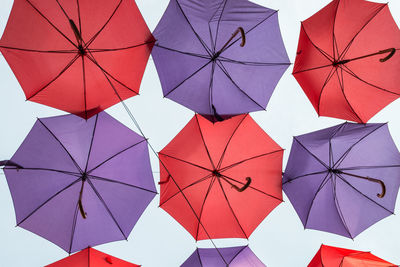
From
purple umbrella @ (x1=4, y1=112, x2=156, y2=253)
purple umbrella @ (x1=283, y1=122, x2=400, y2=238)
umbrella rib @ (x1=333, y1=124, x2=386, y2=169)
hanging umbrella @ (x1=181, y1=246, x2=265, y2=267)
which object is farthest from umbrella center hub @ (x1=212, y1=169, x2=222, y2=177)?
umbrella rib @ (x1=333, y1=124, x2=386, y2=169)

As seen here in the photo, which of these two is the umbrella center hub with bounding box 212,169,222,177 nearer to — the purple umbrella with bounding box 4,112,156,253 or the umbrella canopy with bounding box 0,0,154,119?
the purple umbrella with bounding box 4,112,156,253

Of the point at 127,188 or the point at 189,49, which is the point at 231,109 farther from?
the point at 127,188

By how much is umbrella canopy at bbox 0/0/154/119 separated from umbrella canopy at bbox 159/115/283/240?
1502 millimetres

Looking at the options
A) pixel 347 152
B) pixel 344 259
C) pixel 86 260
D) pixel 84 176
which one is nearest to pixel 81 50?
pixel 84 176

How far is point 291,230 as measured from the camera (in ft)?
23.5

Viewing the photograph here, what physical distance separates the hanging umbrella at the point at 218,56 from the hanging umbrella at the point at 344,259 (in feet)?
10.4

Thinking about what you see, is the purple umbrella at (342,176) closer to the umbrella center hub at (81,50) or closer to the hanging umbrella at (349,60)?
the hanging umbrella at (349,60)

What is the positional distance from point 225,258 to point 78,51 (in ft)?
15.5

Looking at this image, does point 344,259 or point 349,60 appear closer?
point 349,60

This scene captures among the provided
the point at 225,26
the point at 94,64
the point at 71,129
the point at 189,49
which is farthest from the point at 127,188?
the point at 225,26

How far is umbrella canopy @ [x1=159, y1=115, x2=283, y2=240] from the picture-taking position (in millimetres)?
5918

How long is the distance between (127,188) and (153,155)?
38.9 inches

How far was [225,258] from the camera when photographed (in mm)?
6426

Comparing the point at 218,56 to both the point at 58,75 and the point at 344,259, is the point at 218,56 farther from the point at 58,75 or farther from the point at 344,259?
the point at 344,259
